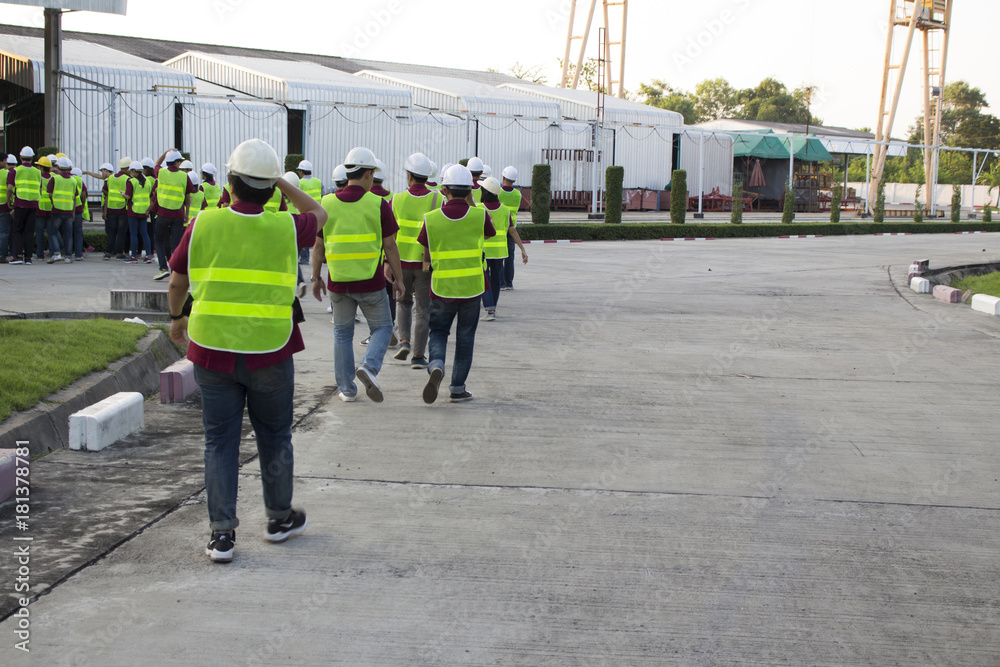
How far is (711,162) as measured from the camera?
44.9 m

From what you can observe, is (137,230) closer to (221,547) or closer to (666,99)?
(221,547)

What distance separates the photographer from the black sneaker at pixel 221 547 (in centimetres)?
437

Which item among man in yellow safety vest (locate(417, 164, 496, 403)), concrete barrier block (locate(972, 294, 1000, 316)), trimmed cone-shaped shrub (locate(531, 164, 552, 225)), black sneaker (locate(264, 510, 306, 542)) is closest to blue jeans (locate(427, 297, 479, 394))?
man in yellow safety vest (locate(417, 164, 496, 403))

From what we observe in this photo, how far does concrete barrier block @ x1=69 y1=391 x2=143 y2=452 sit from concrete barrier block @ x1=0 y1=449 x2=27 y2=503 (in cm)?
87

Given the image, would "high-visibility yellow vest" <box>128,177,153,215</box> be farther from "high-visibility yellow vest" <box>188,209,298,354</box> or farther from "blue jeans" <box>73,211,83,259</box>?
"high-visibility yellow vest" <box>188,209,298,354</box>

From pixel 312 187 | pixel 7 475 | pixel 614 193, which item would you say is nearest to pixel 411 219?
pixel 7 475

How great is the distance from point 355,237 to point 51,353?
248 centimetres

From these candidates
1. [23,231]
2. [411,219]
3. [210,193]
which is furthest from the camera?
[23,231]

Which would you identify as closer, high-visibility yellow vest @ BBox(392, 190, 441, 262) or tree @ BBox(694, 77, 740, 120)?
high-visibility yellow vest @ BBox(392, 190, 441, 262)

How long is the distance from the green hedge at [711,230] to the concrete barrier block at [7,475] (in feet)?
70.6

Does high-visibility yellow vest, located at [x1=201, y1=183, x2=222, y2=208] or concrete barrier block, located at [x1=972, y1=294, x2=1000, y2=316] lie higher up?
high-visibility yellow vest, located at [x1=201, y1=183, x2=222, y2=208]

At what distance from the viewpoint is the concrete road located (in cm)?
370

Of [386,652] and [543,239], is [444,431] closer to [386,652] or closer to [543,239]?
[386,652]

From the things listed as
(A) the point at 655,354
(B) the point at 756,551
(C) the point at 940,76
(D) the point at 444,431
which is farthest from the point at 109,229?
(C) the point at 940,76
